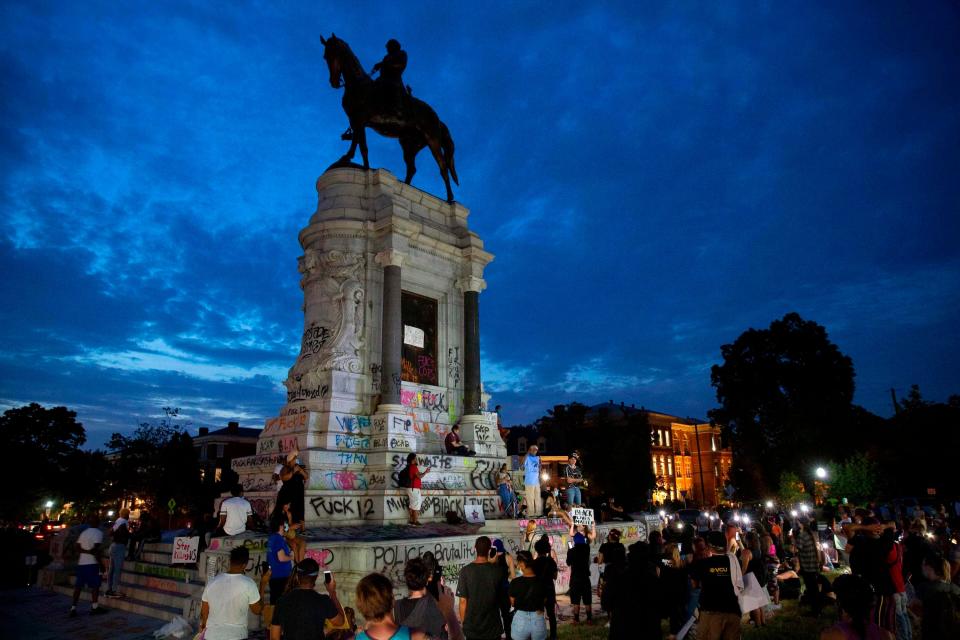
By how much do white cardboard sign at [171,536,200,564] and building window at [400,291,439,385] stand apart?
750cm

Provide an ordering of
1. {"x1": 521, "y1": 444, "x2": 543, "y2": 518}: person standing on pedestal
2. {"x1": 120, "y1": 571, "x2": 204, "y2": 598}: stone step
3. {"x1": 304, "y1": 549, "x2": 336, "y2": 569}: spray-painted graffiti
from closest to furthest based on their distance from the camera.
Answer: {"x1": 304, "y1": 549, "x2": 336, "y2": 569}: spray-painted graffiti < {"x1": 120, "y1": 571, "x2": 204, "y2": 598}: stone step < {"x1": 521, "y1": 444, "x2": 543, "y2": 518}: person standing on pedestal

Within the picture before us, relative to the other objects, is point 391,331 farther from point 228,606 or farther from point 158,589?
point 228,606

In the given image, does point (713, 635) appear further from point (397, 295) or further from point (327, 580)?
point (397, 295)

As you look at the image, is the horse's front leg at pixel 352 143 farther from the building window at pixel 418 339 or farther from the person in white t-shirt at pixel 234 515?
the person in white t-shirt at pixel 234 515

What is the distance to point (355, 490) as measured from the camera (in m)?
15.6

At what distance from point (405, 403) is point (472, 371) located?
9.01ft

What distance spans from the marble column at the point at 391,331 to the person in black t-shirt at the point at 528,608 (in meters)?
11.0

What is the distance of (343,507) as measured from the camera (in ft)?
49.7

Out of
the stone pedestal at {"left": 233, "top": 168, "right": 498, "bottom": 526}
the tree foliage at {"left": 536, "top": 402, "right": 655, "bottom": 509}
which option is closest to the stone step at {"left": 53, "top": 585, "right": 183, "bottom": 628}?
the stone pedestal at {"left": 233, "top": 168, "right": 498, "bottom": 526}

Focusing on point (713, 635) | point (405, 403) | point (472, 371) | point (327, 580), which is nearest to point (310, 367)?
point (405, 403)

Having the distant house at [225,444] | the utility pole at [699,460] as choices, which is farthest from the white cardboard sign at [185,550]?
the utility pole at [699,460]

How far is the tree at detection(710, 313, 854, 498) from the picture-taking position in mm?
47781

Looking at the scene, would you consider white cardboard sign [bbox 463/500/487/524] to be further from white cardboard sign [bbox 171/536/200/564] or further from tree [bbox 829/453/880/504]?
tree [bbox 829/453/880/504]

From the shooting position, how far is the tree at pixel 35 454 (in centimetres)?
4034
